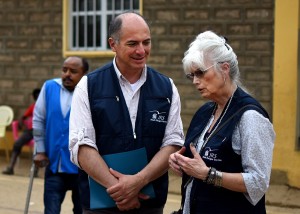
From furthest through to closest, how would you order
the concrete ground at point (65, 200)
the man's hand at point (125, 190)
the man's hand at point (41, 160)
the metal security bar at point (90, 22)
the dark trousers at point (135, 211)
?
the metal security bar at point (90, 22), the concrete ground at point (65, 200), the man's hand at point (41, 160), the dark trousers at point (135, 211), the man's hand at point (125, 190)

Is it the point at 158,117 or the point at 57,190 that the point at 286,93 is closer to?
the point at 57,190

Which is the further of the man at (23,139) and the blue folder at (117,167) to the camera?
the man at (23,139)

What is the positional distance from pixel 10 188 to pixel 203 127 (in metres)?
5.76

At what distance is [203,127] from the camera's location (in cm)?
327

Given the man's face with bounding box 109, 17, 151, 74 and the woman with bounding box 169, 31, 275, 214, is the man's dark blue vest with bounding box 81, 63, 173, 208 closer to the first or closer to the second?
the man's face with bounding box 109, 17, 151, 74

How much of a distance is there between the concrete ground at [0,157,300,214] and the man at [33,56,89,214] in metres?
A: 1.96

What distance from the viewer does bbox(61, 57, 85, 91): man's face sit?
5.30 m

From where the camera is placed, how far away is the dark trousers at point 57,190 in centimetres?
524

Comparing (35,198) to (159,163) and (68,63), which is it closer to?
(68,63)

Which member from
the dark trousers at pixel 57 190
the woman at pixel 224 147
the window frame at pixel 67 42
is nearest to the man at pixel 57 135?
the dark trousers at pixel 57 190

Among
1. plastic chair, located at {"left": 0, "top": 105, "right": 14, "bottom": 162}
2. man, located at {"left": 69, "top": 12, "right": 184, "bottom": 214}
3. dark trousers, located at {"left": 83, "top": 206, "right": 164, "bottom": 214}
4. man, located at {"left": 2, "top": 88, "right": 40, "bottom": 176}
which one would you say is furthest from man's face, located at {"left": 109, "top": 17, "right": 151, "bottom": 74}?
plastic chair, located at {"left": 0, "top": 105, "right": 14, "bottom": 162}

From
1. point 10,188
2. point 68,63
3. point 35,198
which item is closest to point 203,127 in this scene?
point 68,63

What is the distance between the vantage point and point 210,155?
10.1 feet

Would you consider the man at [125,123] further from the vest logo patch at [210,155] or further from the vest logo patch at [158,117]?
the vest logo patch at [210,155]
